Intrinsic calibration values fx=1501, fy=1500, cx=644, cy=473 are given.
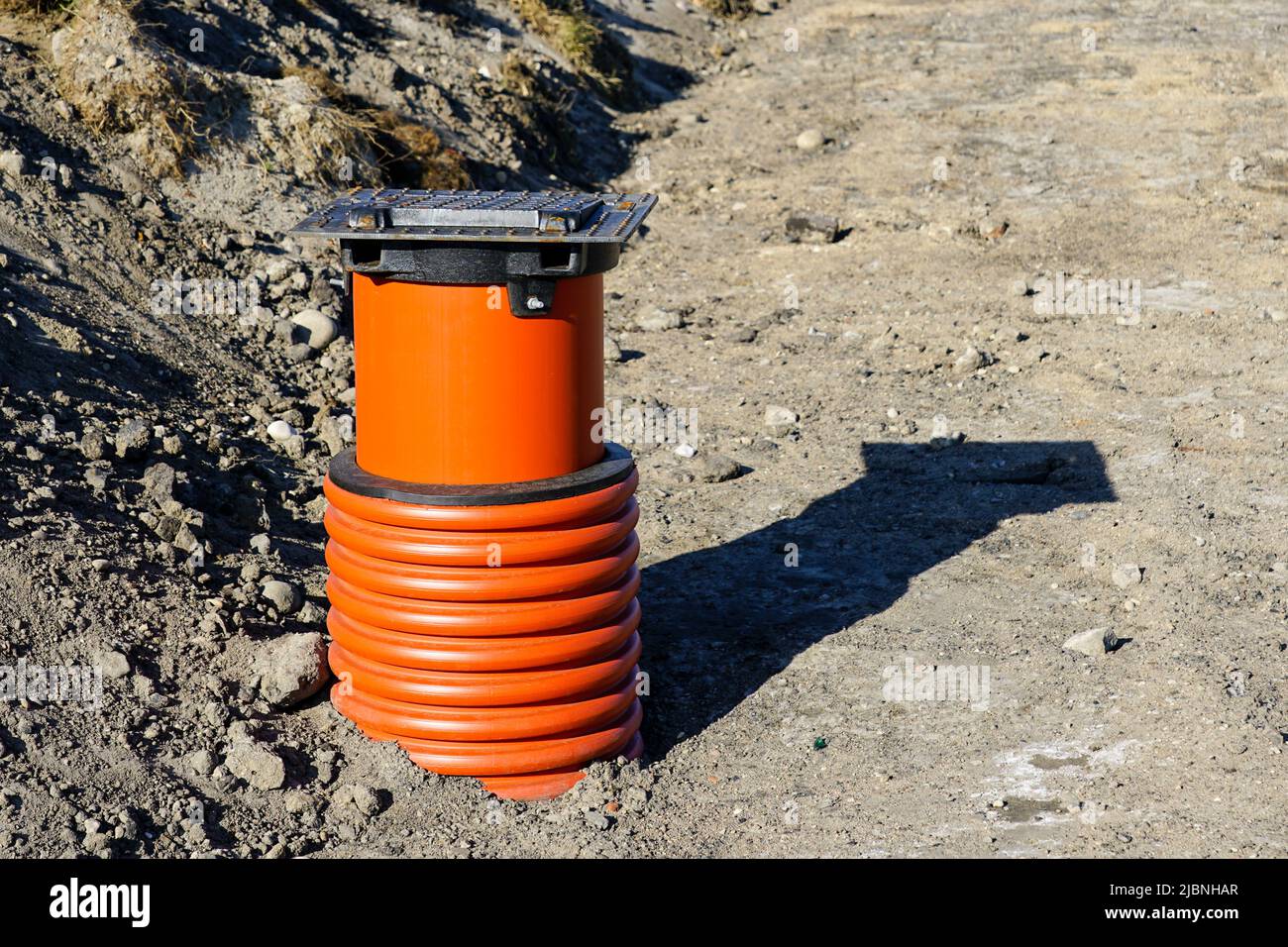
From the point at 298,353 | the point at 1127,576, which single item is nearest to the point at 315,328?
the point at 298,353

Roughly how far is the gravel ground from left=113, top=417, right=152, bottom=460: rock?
0.02 m

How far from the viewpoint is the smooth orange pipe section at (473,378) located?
195 inches

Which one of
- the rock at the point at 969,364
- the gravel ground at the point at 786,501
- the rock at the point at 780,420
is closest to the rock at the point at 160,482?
the gravel ground at the point at 786,501

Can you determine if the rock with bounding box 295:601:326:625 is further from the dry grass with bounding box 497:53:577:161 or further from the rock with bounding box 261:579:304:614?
the dry grass with bounding box 497:53:577:161

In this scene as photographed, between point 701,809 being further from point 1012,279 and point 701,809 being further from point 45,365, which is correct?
point 1012,279

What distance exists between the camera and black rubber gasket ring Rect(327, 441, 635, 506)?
503 cm

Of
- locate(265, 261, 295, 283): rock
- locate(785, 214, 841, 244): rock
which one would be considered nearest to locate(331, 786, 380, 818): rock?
locate(265, 261, 295, 283): rock

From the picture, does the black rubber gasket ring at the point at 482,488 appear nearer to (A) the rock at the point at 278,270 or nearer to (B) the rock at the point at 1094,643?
(B) the rock at the point at 1094,643

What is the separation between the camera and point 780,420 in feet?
29.7

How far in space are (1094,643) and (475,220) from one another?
3151 millimetres

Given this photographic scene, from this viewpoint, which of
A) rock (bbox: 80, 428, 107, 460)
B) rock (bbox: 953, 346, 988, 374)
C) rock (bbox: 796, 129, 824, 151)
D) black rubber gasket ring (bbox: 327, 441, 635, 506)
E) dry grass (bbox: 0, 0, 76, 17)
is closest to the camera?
black rubber gasket ring (bbox: 327, 441, 635, 506)

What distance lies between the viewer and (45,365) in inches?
288

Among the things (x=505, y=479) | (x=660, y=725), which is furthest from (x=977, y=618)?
(x=505, y=479)

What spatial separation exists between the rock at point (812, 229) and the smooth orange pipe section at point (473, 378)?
749 centimetres
